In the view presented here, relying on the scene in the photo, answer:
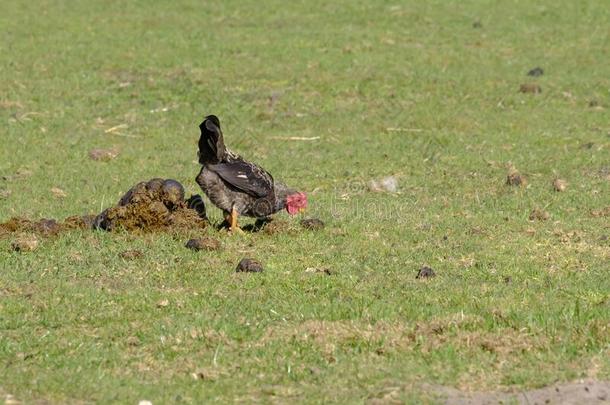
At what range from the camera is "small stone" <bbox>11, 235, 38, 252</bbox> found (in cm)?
1069

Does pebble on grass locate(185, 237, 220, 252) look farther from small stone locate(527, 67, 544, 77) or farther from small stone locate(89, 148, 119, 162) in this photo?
small stone locate(527, 67, 544, 77)

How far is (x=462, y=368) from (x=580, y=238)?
3938mm

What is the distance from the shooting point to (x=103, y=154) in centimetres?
1620

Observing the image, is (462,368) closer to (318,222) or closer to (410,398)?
(410,398)

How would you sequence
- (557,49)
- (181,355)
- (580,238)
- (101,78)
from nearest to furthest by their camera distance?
(181,355) → (580,238) → (101,78) → (557,49)

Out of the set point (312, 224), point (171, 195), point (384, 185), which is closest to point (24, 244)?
point (171, 195)

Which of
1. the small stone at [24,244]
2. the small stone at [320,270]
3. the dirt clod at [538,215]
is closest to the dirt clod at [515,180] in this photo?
the dirt clod at [538,215]

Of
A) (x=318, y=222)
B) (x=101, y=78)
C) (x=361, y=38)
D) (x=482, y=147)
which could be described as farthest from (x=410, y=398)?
(x=361, y=38)

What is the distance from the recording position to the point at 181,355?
8250 millimetres

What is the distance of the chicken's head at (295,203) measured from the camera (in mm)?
11844

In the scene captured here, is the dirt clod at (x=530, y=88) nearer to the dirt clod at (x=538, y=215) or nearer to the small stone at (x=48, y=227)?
the dirt clod at (x=538, y=215)

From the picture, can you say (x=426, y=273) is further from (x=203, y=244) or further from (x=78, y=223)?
(x=78, y=223)

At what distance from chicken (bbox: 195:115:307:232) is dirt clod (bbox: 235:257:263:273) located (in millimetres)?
1345

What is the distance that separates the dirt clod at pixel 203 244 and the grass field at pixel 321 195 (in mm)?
193
